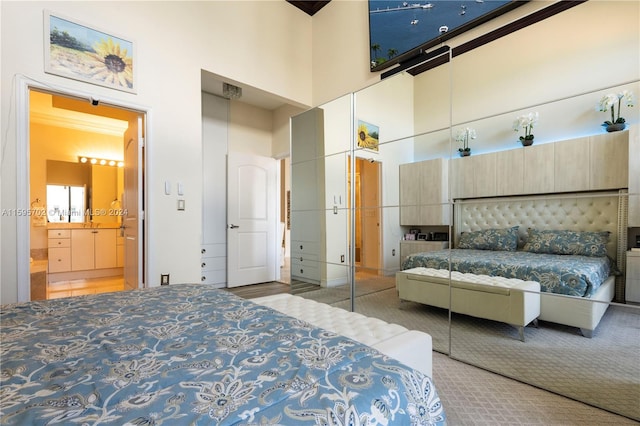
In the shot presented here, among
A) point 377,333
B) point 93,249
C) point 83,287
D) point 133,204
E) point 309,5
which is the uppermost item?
point 309,5

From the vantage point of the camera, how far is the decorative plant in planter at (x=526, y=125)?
207 cm

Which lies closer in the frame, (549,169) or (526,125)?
(549,169)

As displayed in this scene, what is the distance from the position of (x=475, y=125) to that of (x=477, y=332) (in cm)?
160

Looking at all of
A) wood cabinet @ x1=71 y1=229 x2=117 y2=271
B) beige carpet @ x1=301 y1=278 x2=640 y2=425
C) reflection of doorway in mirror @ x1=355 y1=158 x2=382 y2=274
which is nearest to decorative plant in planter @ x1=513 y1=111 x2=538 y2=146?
beige carpet @ x1=301 y1=278 x2=640 y2=425

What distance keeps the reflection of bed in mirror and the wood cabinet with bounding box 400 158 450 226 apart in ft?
0.59

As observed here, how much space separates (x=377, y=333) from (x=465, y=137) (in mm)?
1736

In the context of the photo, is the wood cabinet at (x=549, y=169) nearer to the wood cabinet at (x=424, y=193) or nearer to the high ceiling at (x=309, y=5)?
the wood cabinet at (x=424, y=193)

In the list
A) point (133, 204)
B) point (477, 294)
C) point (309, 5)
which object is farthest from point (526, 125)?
point (309, 5)

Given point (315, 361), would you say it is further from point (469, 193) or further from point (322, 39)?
point (322, 39)

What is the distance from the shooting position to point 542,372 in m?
1.96

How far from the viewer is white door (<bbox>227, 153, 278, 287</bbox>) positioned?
4.70 meters

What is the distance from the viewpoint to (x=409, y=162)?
2.76 metres

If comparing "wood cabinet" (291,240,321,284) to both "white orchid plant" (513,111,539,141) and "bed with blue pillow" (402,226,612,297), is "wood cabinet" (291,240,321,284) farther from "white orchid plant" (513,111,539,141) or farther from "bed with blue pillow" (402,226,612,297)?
"white orchid plant" (513,111,539,141)

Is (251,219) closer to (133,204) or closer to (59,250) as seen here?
(133,204)
